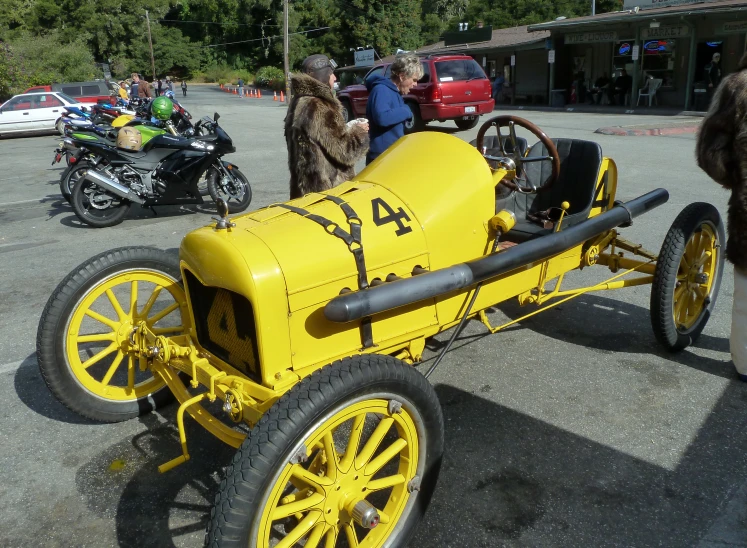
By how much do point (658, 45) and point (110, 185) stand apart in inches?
864

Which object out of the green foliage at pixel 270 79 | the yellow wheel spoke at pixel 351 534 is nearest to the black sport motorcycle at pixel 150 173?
the yellow wheel spoke at pixel 351 534

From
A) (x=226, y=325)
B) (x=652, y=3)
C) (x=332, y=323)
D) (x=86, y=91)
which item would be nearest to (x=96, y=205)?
(x=226, y=325)

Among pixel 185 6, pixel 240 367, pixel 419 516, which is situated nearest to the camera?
pixel 419 516

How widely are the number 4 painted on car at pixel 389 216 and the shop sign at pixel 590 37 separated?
23719mm

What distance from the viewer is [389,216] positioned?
9.39 ft

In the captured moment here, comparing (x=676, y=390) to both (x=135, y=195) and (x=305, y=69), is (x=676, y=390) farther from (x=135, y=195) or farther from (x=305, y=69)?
(x=135, y=195)

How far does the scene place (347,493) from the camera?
7.22 feet

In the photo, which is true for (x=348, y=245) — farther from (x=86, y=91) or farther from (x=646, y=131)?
(x=86, y=91)

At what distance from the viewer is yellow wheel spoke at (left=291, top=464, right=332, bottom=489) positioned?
79.7 inches

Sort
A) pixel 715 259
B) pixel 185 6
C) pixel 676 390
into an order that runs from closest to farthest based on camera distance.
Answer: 1. pixel 676 390
2. pixel 715 259
3. pixel 185 6

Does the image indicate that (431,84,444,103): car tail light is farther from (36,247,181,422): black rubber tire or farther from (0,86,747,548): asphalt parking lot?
(36,247,181,422): black rubber tire

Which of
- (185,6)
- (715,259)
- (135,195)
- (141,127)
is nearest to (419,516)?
(715,259)

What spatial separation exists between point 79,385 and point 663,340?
3.33m

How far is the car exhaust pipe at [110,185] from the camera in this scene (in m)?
7.42
